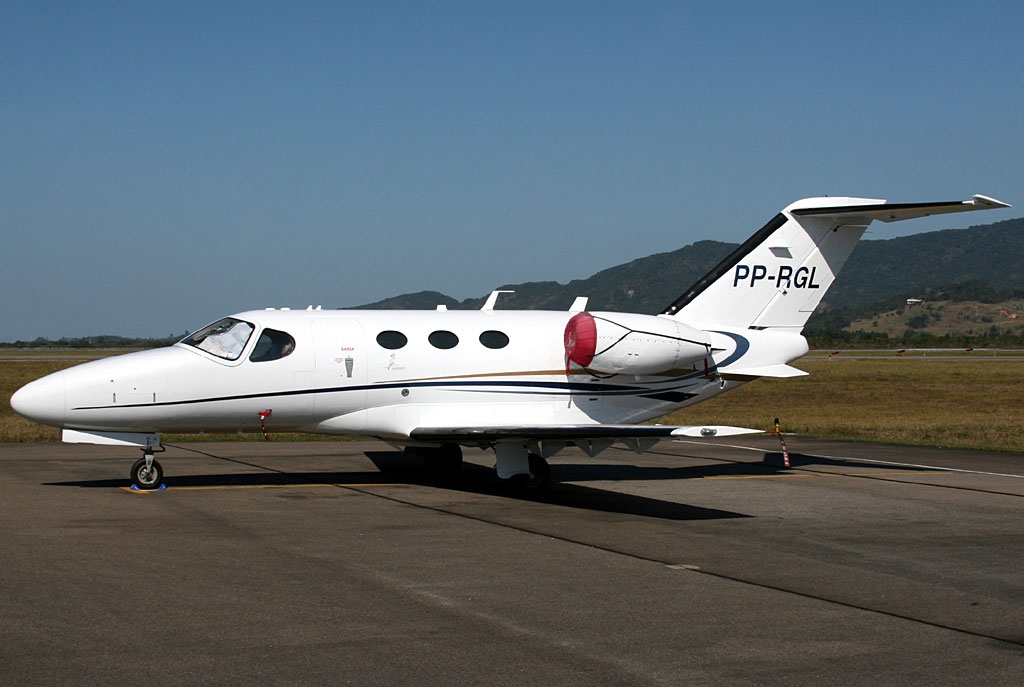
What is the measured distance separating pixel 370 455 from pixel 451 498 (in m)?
6.13

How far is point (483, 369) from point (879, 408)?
22.5m

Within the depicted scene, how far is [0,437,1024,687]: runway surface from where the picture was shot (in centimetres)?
703

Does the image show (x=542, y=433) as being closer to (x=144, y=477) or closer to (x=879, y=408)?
(x=144, y=477)

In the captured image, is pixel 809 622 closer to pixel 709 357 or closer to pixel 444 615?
pixel 444 615

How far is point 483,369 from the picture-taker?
54.1 feet

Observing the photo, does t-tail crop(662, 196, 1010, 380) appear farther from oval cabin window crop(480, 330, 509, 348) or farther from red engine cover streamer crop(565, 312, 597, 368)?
oval cabin window crop(480, 330, 509, 348)

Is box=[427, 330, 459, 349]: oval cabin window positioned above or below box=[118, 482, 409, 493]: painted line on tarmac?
above

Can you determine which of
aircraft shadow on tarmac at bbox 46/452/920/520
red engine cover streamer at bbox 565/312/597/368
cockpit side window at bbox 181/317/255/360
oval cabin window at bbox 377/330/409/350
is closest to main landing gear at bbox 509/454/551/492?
aircraft shadow on tarmac at bbox 46/452/920/520

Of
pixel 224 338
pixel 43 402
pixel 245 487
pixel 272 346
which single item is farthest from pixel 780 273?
pixel 43 402


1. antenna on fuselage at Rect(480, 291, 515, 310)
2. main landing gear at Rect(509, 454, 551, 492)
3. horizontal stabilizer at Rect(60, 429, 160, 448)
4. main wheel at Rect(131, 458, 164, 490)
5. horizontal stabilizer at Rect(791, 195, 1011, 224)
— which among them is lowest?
main landing gear at Rect(509, 454, 551, 492)

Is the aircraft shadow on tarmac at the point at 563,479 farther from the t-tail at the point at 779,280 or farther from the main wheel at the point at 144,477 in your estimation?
the t-tail at the point at 779,280

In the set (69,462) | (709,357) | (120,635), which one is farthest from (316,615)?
(69,462)

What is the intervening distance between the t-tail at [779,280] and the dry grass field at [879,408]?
6877mm

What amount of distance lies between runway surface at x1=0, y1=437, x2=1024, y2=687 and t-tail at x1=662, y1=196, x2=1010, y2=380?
2444mm
